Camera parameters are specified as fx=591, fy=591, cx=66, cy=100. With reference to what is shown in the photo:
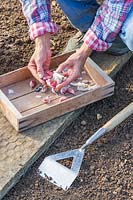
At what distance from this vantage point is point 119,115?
2.76 meters

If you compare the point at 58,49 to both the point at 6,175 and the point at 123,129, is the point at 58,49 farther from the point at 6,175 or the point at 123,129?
the point at 6,175

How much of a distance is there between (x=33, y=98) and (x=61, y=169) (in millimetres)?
458

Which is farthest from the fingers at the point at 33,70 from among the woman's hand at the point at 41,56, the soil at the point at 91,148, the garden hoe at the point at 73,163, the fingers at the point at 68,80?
the garden hoe at the point at 73,163

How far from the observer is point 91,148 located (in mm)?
2773

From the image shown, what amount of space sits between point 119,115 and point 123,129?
0.14m

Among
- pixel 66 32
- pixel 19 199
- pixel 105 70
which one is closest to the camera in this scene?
pixel 19 199

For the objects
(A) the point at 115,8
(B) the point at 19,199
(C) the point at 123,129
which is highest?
(A) the point at 115,8

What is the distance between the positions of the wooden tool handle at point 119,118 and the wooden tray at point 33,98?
0.65 feet

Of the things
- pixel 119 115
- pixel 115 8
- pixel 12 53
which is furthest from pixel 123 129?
pixel 12 53

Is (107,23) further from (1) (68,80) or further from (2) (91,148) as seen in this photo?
(2) (91,148)

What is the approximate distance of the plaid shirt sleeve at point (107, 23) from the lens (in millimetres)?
2684

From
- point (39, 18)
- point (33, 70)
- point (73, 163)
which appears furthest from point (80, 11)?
point (73, 163)

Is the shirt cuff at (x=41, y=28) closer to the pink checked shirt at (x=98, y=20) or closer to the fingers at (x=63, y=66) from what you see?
the pink checked shirt at (x=98, y=20)

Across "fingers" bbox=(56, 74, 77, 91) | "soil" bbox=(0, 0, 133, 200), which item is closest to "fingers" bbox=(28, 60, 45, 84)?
"fingers" bbox=(56, 74, 77, 91)
